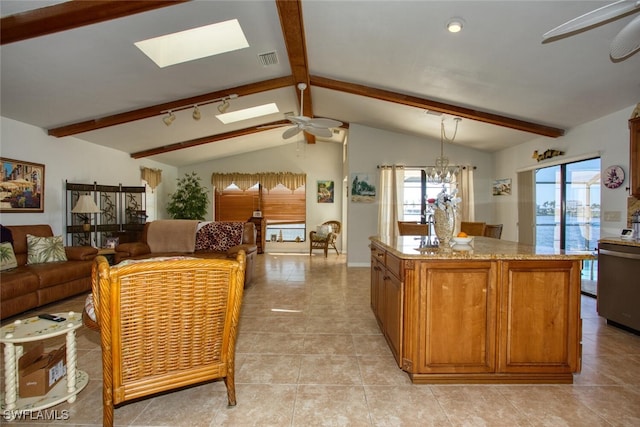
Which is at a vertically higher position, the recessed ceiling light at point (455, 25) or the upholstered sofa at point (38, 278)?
the recessed ceiling light at point (455, 25)

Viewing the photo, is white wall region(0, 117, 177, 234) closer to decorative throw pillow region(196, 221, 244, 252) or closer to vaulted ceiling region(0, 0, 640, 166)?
vaulted ceiling region(0, 0, 640, 166)

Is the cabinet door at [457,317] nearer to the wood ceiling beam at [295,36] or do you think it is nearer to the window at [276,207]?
the wood ceiling beam at [295,36]

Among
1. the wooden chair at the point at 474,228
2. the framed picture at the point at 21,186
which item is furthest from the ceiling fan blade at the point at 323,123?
the framed picture at the point at 21,186

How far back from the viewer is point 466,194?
6285 mm

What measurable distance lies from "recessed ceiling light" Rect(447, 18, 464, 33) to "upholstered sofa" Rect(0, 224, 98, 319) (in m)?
4.76

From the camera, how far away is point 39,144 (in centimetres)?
447

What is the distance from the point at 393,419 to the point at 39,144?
5.70 meters

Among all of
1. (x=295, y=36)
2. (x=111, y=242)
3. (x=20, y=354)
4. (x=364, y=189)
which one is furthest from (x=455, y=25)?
(x=111, y=242)

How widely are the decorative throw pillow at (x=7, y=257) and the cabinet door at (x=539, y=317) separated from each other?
4833 millimetres

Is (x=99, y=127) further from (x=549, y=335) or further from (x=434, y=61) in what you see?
(x=549, y=335)

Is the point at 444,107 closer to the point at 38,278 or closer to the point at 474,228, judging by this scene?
the point at 474,228

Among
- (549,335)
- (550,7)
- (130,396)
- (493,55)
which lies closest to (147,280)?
(130,396)

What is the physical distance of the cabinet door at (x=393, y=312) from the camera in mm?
2086

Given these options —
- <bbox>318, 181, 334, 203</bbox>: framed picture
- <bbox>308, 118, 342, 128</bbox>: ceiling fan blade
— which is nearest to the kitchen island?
<bbox>308, 118, 342, 128</bbox>: ceiling fan blade
